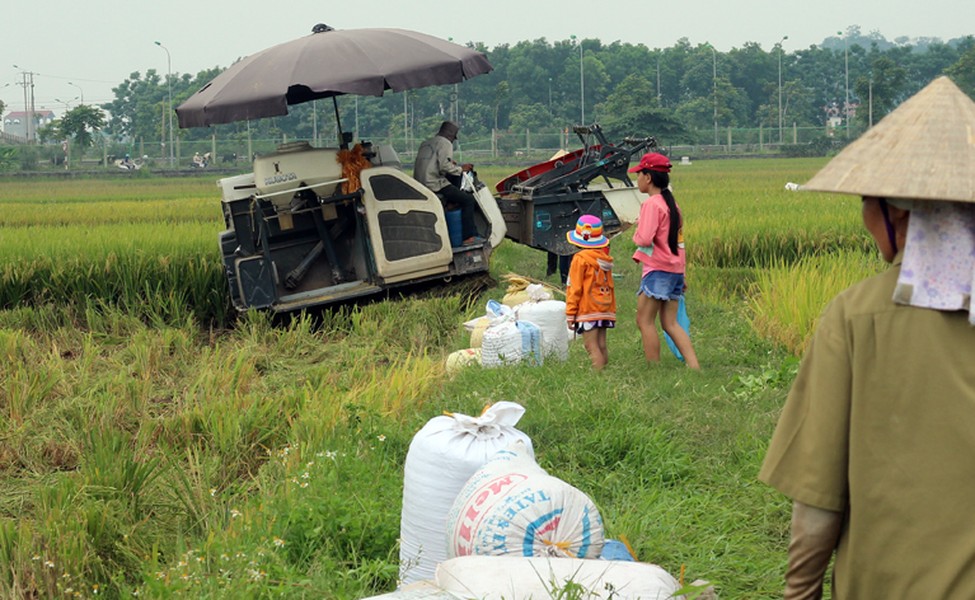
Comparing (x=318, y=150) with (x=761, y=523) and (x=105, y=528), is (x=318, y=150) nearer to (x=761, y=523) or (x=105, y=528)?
(x=105, y=528)

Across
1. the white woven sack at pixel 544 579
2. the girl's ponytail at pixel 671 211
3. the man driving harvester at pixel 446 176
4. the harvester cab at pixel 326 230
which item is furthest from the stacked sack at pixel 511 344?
the white woven sack at pixel 544 579

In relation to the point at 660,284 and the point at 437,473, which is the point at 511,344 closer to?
the point at 660,284

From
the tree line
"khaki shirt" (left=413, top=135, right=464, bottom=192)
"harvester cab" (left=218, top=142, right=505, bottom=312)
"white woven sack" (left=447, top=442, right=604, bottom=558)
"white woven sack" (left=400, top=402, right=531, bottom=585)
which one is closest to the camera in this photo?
"white woven sack" (left=447, top=442, right=604, bottom=558)

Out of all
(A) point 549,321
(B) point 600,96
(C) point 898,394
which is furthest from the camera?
(B) point 600,96

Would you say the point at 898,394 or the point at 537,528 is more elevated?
the point at 898,394

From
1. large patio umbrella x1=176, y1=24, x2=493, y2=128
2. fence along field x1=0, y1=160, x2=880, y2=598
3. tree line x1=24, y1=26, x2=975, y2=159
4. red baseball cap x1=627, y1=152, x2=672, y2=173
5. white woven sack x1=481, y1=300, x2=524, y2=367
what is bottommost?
fence along field x1=0, y1=160, x2=880, y2=598

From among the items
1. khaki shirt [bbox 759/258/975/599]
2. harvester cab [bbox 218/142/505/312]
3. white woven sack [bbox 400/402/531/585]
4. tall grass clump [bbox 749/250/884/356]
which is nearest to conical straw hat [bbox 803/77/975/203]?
khaki shirt [bbox 759/258/975/599]

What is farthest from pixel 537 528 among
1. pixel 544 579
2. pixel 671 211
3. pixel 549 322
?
pixel 549 322

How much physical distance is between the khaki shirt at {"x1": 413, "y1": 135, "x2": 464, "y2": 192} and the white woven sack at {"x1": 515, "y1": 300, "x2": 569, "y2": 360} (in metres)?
3.77

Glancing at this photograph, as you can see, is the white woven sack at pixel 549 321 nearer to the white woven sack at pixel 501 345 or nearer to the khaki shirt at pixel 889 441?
the white woven sack at pixel 501 345

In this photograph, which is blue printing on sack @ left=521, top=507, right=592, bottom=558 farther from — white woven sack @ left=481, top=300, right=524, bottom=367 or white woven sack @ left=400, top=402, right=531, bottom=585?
white woven sack @ left=481, top=300, right=524, bottom=367

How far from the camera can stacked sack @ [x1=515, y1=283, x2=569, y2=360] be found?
840cm

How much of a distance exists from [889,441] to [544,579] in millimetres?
1209

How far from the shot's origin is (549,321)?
848 centimetres
